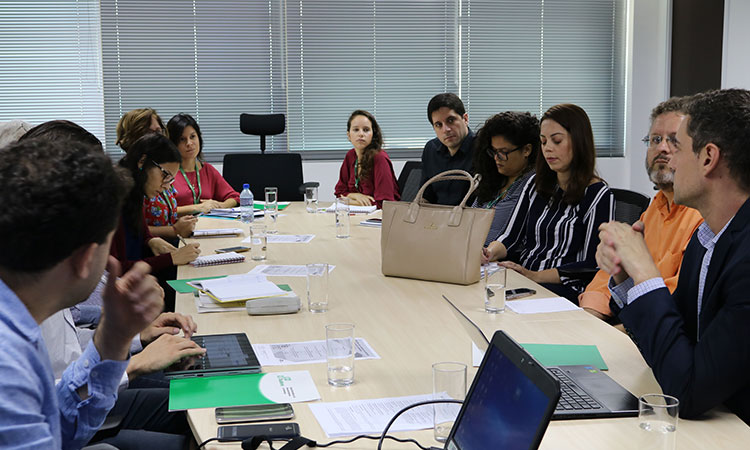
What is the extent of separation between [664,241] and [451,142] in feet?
7.03

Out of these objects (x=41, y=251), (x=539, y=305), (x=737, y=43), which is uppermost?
(x=737, y=43)

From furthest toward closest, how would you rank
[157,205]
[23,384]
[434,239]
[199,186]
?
[199,186] < [157,205] < [434,239] < [23,384]

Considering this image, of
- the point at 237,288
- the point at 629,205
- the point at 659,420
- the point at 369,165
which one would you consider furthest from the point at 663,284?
the point at 369,165

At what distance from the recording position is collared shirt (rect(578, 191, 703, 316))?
8.26 feet

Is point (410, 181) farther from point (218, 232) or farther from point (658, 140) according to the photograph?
point (658, 140)

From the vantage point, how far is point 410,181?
530 cm

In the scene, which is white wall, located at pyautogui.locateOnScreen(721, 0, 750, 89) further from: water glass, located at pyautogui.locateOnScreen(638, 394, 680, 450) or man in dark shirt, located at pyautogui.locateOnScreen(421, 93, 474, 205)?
water glass, located at pyautogui.locateOnScreen(638, 394, 680, 450)

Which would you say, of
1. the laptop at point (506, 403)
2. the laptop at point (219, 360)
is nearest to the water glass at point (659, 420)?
the laptop at point (506, 403)

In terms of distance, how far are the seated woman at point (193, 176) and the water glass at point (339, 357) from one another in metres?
3.28

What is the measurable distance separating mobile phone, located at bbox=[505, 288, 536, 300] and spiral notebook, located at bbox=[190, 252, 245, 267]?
3.94 ft

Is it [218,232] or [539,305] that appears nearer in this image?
[539,305]

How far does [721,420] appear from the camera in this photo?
1434 millimetres

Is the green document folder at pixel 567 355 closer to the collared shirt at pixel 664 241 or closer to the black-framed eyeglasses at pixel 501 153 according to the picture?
the collared shirt at pixel 664 241

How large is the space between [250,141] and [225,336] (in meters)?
4.74
